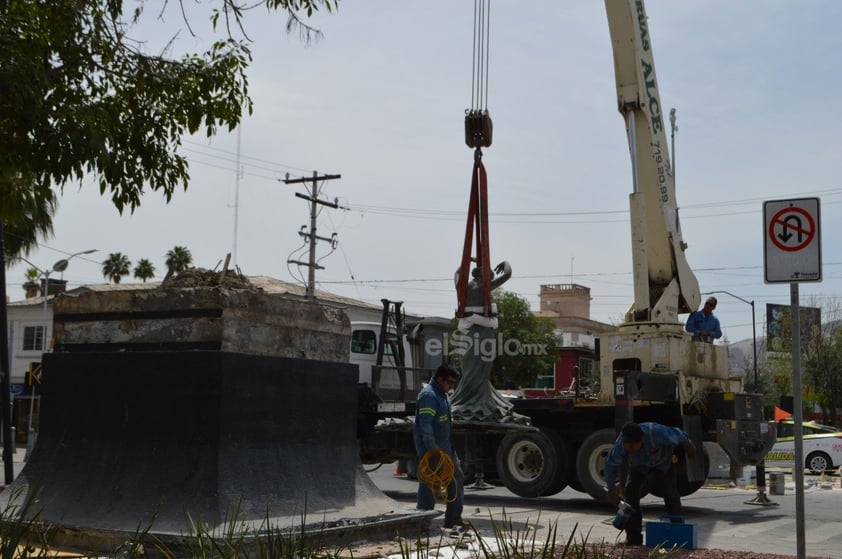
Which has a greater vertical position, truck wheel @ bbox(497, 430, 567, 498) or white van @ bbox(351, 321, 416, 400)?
white van @ bbox(351, 321, 416, 400)

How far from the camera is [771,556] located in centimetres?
959

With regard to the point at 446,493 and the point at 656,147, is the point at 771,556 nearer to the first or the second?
the point at 446,493

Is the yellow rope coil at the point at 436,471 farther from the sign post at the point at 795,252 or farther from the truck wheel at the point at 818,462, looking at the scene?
the truck wheel at the point at 818,462

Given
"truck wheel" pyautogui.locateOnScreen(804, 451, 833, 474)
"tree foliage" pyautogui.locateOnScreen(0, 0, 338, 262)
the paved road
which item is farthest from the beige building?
"tree foliage" pyautogui.locateOnScreen(0, 0, 338, 262)

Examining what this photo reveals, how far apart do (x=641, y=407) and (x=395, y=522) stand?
337 inches

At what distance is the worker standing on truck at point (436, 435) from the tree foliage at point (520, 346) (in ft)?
135

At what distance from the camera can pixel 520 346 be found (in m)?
55.0

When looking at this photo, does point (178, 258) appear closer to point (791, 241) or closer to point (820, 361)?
point (820, 361)

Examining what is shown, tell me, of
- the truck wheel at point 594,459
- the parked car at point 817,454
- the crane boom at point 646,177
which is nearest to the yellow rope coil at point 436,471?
the truck wheel at point 594,459

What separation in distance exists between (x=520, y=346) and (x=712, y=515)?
3953 centimetres

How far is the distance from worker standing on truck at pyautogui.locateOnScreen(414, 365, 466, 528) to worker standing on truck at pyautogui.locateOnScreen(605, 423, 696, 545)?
5.36 ft

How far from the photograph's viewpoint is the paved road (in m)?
11.8

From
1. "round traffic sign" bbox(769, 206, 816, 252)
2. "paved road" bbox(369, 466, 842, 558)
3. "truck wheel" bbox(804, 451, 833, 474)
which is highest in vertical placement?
"round traffic sign" bbox(769, 206, 816, 252)

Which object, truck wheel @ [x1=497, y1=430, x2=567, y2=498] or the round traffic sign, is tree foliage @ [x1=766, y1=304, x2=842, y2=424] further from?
the round traffic sign
